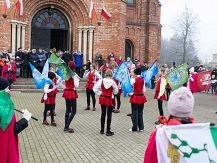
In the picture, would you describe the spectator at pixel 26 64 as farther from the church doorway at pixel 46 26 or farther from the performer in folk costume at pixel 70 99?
the performer in folk costume at pixel 70 99

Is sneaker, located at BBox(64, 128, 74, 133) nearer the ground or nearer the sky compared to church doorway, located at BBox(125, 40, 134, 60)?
nearer the ground

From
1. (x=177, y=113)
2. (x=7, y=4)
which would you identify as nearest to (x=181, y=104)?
(x=177, y=113)

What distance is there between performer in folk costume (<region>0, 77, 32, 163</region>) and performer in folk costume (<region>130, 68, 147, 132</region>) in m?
6.12

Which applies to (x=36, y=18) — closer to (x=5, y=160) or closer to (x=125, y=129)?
(x=125, y=129)

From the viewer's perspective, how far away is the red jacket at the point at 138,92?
10375 mm

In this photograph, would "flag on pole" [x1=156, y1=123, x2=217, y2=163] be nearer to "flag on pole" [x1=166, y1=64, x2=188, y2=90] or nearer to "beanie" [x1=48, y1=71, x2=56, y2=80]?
"flag on pole" [x1=166, y1=64, x2=188, y2=90]

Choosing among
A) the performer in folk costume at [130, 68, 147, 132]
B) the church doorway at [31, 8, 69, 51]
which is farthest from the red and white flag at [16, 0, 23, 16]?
the performer in folk costume at [130, 68, 147, 132]

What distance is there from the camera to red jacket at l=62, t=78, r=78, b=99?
1013 centimetres

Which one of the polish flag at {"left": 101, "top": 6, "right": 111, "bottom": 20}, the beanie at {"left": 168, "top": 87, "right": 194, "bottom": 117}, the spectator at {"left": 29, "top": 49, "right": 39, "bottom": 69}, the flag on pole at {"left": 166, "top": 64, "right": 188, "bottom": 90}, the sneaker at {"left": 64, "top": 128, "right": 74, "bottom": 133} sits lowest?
the sneaker at {"left": 64, "top": 128, "right": 74, "bottom": 133}

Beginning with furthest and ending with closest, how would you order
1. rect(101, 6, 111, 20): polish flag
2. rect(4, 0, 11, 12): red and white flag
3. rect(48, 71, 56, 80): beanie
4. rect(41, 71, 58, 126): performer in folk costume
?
rect(101, 6, 111, 20): polish flag
rect(4, 0, 11, 12): red and white flag
rect(48, 71, 56, 80): beanie
rect(41, 71, 58, 126): performer in folk costume

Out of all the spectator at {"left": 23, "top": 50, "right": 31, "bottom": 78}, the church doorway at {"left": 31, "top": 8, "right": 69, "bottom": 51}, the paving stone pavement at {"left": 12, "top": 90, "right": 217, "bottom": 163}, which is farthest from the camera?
the church doorway at {"left": 31, "top": 8, "right": 69, "bottom": 51}

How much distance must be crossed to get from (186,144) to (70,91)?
23.2ft

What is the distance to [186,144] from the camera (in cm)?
336

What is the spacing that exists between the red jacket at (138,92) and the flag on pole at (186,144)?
22.7 ft
